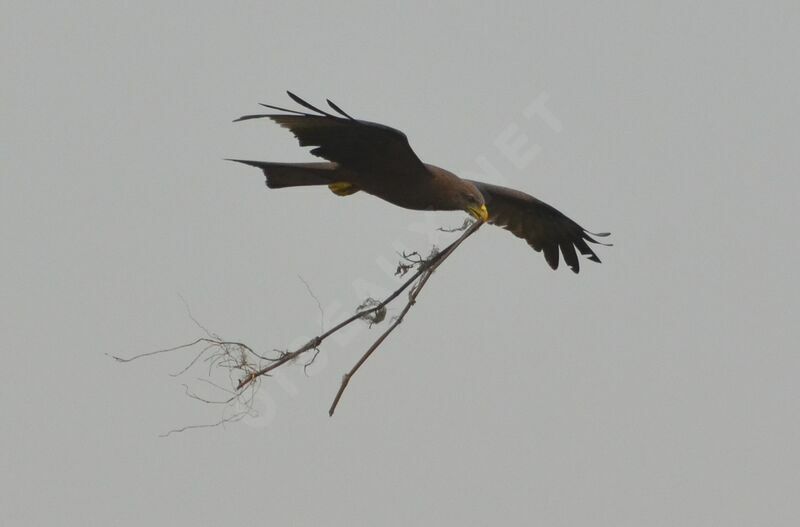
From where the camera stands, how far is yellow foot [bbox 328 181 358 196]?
7137mm

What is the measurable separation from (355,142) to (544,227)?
301 cm

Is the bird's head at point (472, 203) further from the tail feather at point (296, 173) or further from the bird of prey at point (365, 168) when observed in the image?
the tail feather at point (296, 173)

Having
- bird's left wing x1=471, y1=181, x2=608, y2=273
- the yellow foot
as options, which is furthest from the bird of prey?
bird's left wing x1=471, y1=181, x2=608, y2=273

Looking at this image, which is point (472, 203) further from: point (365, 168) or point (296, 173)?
point (296, 173)

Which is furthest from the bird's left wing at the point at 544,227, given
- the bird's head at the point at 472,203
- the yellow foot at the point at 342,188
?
the yellow foot at the point at 342,188

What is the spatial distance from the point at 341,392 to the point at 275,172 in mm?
2271

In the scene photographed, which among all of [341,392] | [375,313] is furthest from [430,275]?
[341,392]

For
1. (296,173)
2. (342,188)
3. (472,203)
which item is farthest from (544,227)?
(296,173)

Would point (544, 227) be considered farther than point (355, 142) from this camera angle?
Yes

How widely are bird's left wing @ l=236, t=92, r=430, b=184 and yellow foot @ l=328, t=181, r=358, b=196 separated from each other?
0.21 m

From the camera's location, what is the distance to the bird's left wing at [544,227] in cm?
920

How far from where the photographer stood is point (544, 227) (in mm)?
9352

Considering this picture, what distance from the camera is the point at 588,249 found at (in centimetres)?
939

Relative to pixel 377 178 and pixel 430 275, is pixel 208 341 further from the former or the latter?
pixel 377 178
